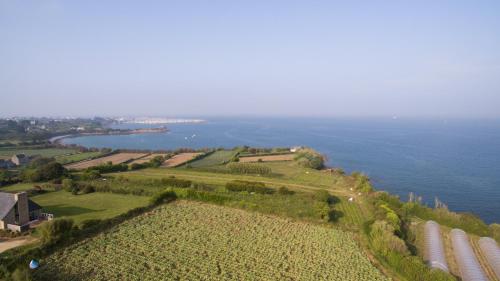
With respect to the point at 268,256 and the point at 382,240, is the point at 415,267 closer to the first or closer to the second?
the point at 382,240

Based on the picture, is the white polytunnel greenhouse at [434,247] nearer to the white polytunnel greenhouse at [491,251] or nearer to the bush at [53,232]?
the white polytunnel greenhouse at [491,251]

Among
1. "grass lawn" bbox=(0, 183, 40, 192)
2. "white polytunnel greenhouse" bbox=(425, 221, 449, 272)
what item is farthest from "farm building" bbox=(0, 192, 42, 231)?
"white polytunnel greenhouse" bbox=(425, 221, 449, 272)

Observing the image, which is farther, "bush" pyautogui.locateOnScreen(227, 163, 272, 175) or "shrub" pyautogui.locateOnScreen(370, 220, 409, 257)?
"bush" pyautogui.locateOnScreen(227, 163, 272, 175)

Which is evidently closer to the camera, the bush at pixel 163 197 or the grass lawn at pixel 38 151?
the bush at pixel 163 197

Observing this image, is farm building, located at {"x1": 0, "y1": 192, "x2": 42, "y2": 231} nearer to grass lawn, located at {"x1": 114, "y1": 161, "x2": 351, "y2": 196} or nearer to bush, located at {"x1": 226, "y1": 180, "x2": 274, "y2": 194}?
grass lawn, located at {"x1": 114, "y1": 161, "x2": 351, "y2": 196}

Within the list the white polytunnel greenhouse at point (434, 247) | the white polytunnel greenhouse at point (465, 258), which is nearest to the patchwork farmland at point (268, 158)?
the white polytunnel greenhouse at point (434, 247)

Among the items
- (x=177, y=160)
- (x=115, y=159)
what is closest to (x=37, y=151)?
(x=115, y=159)
